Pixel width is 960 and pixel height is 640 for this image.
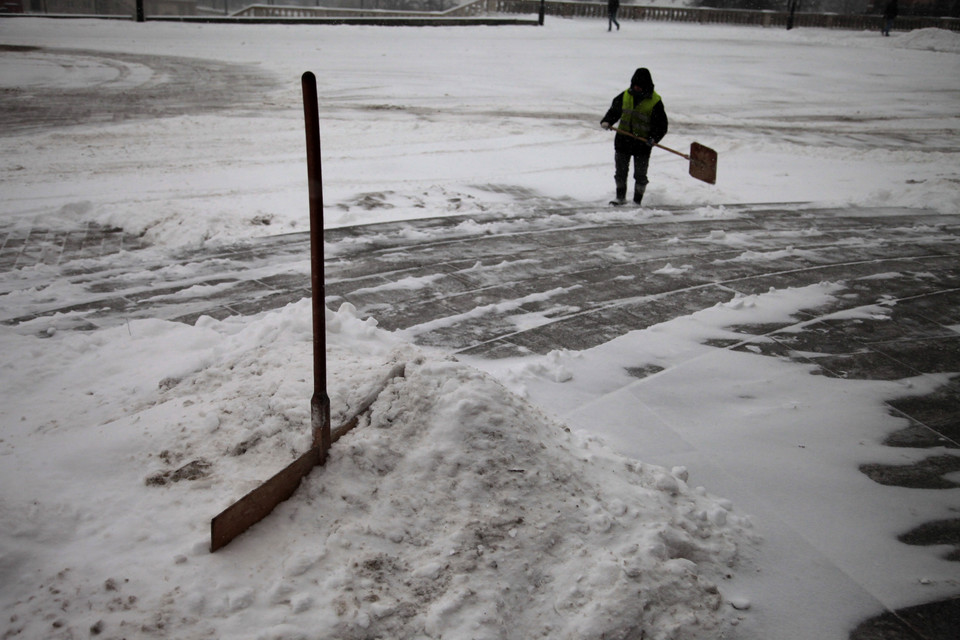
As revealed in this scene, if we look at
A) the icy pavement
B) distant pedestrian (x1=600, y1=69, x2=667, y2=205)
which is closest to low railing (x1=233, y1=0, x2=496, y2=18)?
distant pedestrian (x1=600, y1=69, x2=667, y2=205)

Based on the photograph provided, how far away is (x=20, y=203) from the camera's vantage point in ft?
22.0

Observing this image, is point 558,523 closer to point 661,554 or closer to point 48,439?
point 661,554

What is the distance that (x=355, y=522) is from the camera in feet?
7.68

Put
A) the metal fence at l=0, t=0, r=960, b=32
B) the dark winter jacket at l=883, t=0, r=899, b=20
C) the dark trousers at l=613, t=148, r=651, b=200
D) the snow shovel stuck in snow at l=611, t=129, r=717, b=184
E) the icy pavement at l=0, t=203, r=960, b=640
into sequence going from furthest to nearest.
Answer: the metal fence at l=0, t=0, r=960, b=32 < the dark winter jacket at l=883, t=0, r=899, b=20 < the snow shovel stuck in snow at l=611, t=129, r=717, b=184 < the dark trousers at l=613, t=148, r=651, b=200 < the icy pavement at l=0, t=203, r=960, b=640

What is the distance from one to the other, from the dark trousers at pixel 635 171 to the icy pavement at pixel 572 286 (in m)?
0.86

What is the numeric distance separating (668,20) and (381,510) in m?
35.0

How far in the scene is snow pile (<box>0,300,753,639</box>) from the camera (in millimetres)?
2033

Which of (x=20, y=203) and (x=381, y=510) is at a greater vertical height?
(x=20, y=203)

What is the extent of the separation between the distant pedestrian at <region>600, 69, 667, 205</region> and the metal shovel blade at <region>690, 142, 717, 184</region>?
3.15ft

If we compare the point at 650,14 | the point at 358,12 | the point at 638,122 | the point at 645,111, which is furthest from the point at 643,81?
the point at 650,14

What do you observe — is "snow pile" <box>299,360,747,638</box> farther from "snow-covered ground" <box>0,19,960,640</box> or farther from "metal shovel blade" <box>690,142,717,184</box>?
"metal shovel blade" <box>690,142,717,184</box>

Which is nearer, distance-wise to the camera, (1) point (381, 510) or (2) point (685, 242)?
(1) point (381, 510)

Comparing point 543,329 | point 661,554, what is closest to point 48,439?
point 661,554

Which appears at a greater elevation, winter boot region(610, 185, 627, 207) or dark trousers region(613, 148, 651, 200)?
dark trousers region(613, 148, 651, 200)
